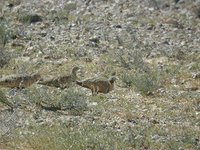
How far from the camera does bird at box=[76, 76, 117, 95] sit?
33.2ft

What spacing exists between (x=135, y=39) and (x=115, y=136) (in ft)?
20.1

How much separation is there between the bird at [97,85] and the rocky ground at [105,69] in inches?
5.0

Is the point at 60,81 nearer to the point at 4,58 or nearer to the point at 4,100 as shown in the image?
the point at 4,100

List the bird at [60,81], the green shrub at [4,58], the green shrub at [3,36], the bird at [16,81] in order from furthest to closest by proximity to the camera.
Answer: the green shrub at [3,36] < the green shrub at [4,58] < the bird at [60,81] < the bird at [16,81]

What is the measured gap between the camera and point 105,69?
1155 centimetres

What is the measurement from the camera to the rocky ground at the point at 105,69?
7750 mm

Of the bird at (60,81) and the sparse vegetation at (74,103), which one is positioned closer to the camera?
the sparse vegetation at (74,103)

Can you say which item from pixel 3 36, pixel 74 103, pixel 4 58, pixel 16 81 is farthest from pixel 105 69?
pixel 3 36

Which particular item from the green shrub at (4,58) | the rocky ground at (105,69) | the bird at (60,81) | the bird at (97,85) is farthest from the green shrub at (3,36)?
the bird at (97,85)

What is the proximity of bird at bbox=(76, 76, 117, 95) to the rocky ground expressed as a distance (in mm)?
126

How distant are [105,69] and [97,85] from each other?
58.4 inches

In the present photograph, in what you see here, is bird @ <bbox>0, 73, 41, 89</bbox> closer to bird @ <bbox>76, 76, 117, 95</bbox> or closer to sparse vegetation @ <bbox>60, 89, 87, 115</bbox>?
bird @ <bbox>76, 76, 117, 95</bbox>

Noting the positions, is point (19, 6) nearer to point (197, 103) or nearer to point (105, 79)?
point (105, 79)

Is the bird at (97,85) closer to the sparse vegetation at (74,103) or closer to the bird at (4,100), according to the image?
the sparse vegetation at (74,103)
